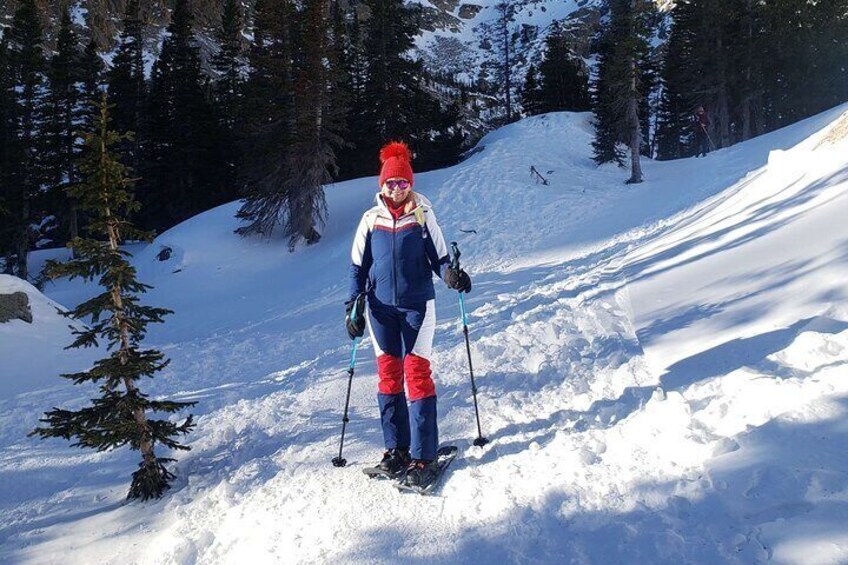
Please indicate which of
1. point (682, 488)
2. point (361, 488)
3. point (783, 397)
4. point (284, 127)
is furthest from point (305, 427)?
point (284, 127)

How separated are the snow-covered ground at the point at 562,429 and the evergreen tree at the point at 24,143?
20696mm

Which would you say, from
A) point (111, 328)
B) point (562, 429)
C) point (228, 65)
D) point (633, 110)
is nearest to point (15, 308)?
point (111, 328)

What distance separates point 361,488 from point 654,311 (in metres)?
4.46

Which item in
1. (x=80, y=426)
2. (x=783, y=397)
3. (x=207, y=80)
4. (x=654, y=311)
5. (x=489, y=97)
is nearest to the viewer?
(x=783, y=397)

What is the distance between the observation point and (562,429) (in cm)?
427

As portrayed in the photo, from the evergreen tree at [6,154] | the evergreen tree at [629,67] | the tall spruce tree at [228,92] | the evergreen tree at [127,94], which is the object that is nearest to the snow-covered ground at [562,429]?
the evergreen tree at [629,67]

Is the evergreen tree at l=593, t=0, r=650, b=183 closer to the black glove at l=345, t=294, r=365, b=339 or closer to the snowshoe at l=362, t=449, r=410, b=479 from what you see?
the black glove at l=345, t=294, r=365, b=339

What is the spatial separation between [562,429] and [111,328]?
456 cm

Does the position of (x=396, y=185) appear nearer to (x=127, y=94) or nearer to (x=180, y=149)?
(x=180, y=149)

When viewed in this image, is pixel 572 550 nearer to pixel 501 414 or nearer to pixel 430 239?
pixel 501 414

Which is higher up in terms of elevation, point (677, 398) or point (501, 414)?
point (677, 398)

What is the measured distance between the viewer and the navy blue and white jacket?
3971mm

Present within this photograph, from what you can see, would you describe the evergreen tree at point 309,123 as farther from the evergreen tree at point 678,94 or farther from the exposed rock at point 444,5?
the exposed rock at point 444,5

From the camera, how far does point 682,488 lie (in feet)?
10.1
